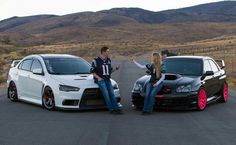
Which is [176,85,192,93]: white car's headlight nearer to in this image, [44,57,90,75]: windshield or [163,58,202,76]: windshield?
[163,58,202,76]: windshield

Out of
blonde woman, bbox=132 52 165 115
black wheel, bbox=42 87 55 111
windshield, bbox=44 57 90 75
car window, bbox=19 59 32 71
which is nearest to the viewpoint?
blonde woman, bbox=132 52 165 115

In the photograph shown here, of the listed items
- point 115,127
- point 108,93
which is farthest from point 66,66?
point 115,127

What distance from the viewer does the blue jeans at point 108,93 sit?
13.1 m

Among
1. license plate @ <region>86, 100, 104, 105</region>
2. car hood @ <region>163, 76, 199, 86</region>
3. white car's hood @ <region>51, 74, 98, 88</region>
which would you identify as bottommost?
license plate @ <region>86, 100, 104, 105</region>

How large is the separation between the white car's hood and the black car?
1219 millimetres

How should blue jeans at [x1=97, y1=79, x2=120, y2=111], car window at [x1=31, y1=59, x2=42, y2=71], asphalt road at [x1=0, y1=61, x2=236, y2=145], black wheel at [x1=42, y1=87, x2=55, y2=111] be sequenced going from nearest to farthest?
asphalt road at [x1=0, y1=61, x2=236, y2=145], blue jeans at [x1=97, y1=79, x2=120, y2=111], black wheel at [x1=42, y1=87, x2=55, y2=111], car window at [x1=31, y1=59, x2=42, y2=71]

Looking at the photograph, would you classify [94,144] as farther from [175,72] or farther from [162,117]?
[175,72]

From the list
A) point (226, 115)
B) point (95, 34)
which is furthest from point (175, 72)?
point (95, 34)

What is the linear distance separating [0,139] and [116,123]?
114 inches

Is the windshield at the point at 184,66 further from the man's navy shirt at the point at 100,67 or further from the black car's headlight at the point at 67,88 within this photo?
the black car's headlight at the point at 67,88

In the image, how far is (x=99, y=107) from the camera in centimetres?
1355

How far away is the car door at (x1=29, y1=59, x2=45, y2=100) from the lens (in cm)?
1429

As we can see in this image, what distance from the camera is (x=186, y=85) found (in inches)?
533

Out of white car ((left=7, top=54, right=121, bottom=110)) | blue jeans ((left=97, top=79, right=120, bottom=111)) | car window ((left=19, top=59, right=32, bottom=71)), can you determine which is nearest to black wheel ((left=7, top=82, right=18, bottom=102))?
white car ((left=7, top=54, right=121, bottom=110))
